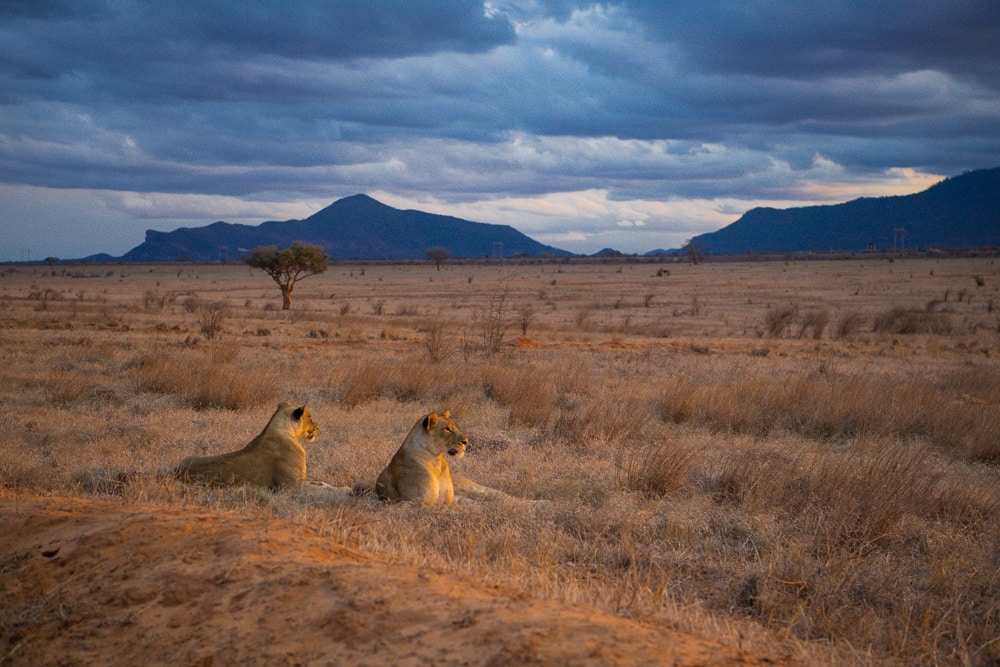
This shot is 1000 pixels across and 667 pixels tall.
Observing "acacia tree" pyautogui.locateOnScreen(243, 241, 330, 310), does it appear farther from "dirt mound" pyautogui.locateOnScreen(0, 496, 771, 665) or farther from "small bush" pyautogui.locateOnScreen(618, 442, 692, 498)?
"dirt mound" pyautogui.locateOnScreen(0, 496, 771, 665)

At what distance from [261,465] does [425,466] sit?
5.32 ft

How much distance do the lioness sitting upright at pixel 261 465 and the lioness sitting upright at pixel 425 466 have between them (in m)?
0.87

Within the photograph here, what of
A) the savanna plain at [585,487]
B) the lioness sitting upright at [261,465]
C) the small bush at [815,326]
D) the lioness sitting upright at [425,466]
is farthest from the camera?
the small bush at [815,326]

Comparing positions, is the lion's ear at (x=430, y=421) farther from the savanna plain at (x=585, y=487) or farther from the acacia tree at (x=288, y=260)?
the acacia tree at (x=288, y=260)

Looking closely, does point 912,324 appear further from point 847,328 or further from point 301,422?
point 301,422

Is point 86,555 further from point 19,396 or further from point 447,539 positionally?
point 19,396

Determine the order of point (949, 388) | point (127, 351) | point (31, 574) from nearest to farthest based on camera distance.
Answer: point (31, 574)
point (949, 388)
point (127, 351)

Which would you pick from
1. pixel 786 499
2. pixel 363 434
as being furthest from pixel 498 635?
pixel 363 434

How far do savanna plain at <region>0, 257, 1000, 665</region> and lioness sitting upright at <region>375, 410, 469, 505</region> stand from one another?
255 mm

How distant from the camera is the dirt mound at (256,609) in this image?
3.63 m

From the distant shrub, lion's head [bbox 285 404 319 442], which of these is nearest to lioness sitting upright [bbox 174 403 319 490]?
lion's head [bbox 285 404 319 442]

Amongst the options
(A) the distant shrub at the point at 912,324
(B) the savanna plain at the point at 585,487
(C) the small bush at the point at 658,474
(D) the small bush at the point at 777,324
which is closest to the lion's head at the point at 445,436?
(B) the savanna plain at the point at 585,487

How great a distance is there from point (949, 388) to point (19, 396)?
16122 millimetres

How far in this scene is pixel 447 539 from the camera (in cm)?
609
